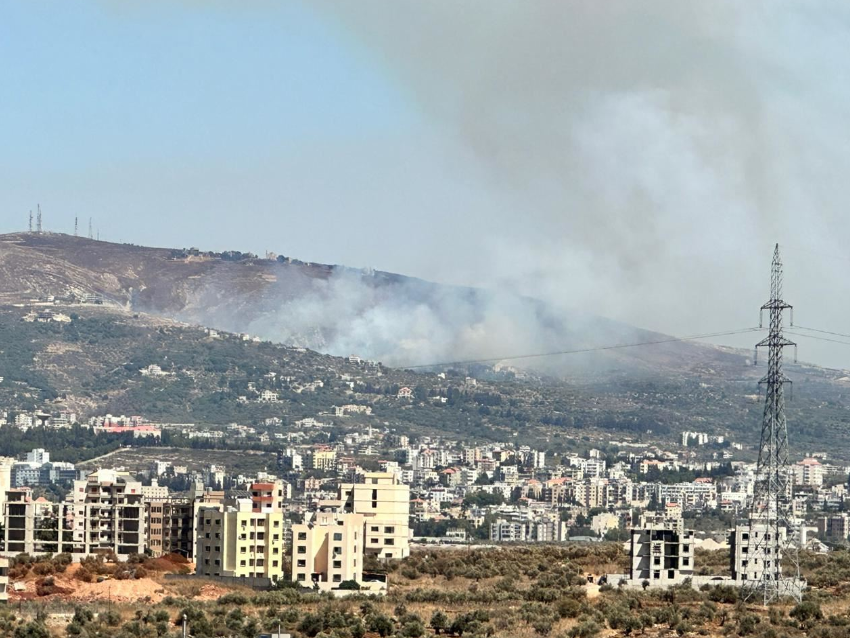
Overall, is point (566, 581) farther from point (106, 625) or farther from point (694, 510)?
point (694, 510)

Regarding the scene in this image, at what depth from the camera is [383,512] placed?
100 metres

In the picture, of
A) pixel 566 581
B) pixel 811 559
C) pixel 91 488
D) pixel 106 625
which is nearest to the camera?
pixel 106 625

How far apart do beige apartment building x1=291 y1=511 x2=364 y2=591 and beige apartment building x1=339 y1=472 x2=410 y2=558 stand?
17.5 m

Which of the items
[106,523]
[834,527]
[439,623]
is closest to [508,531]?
[834,527]

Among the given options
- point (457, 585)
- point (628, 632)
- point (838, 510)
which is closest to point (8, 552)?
point (457, 585)

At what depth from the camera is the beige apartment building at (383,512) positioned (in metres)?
96.9

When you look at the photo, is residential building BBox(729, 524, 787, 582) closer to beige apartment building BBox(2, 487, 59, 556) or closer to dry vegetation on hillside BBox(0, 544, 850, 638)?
dry vegetation on hillside BBox(0, 544, 850, 638)

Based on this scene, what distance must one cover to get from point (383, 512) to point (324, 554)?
22635mm

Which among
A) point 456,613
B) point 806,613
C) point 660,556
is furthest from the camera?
point 660,556

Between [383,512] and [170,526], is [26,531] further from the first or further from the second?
[383,512]

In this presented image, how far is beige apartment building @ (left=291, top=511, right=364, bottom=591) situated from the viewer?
3034 inches

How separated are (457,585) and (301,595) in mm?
9855

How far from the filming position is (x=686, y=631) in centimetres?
5853

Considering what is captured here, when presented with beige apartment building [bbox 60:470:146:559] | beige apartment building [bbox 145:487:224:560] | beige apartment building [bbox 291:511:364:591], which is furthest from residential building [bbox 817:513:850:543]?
beige apartment building [bbox 291:511:364:591]
